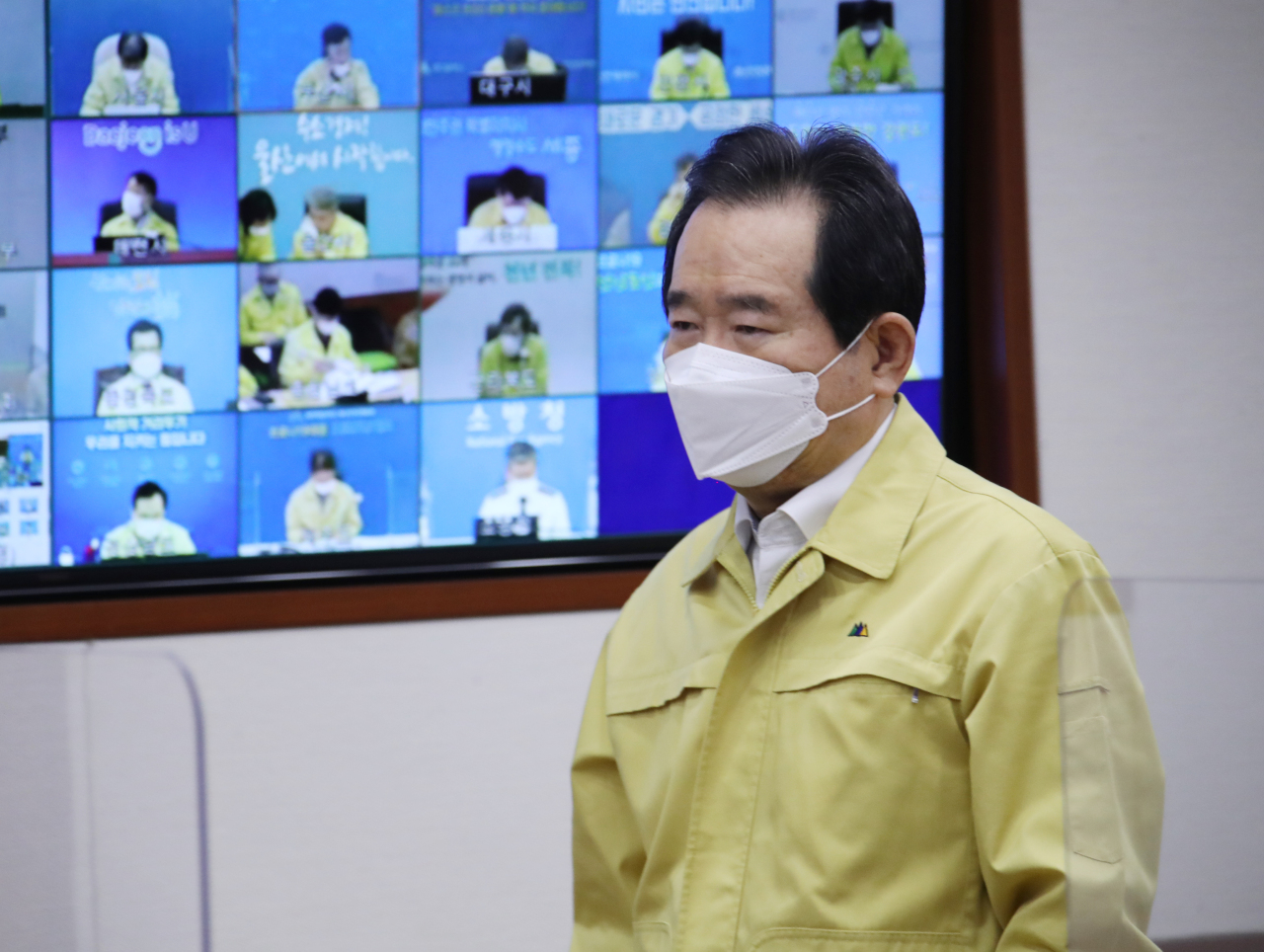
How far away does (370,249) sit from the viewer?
2211mm

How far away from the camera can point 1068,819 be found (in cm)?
78

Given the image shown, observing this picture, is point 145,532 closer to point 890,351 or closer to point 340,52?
point 340,52

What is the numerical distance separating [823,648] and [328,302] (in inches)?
56.2

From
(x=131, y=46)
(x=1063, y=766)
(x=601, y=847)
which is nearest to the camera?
(x=1063, y=766)

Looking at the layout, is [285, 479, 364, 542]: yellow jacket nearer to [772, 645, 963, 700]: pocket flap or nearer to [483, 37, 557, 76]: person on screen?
[483, 37, 557, 76]: person on screen

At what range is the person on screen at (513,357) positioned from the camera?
225cm

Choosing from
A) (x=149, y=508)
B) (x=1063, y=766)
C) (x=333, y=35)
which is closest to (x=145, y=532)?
(x=149, y=508)

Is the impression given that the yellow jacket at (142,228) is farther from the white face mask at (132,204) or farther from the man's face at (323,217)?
the man's face at (323,217)

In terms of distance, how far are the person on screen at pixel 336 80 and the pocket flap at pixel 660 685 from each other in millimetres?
1384

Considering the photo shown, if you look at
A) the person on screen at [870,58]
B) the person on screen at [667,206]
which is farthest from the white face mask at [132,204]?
the person on screen at [870,58]

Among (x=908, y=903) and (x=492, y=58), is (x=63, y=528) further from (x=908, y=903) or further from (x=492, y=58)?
(x=908, y=903)

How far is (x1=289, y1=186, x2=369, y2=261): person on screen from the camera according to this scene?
7.18 feet

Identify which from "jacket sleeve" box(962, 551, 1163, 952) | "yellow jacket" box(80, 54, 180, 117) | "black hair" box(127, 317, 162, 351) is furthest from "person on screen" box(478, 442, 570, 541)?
"jacket sleeve" box(962, 551, 1163, 952)

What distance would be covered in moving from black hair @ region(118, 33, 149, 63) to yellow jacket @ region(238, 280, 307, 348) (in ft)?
1.54
